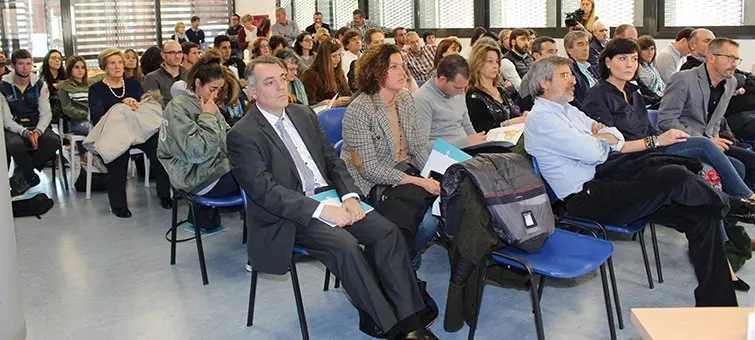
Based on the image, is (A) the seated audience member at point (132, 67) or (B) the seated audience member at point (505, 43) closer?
(A) the seated audience member at point (132, 67)

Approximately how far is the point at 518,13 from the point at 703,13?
3008mm

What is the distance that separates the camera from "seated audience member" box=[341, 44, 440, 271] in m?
3.45

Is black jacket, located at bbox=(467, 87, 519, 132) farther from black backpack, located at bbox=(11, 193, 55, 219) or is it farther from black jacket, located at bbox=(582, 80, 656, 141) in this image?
black backpack, located at bbox=(11, 193, 55, 219)

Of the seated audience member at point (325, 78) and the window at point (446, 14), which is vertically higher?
the window at point (446, 14)

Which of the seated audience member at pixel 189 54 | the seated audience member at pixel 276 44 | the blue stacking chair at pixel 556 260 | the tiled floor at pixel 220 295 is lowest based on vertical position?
the tiled floor at pixel 220 295

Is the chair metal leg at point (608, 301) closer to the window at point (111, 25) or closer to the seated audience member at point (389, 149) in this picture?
the seated audience member at point (389, 149)

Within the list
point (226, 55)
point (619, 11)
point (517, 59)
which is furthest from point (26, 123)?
point (619, 11)

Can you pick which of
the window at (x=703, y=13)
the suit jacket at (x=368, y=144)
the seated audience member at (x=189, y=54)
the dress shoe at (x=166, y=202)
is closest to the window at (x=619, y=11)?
the window at (x=703, y=13)

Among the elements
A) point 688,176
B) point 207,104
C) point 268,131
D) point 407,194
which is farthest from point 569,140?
point 207,104

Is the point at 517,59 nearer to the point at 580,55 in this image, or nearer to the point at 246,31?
the point at 580,55

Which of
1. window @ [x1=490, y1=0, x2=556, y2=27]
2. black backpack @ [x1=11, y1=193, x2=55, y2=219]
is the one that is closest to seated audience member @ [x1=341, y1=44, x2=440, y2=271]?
black backpack @ [x1=11, y1=193, x2=55, y2=219]

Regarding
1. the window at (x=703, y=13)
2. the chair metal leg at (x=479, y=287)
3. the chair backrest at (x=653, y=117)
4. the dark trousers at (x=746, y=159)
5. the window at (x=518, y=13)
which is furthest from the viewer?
the window at (x=518, y=13)

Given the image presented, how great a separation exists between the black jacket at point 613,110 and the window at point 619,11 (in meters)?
5.87

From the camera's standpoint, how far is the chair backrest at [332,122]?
14.3ft
